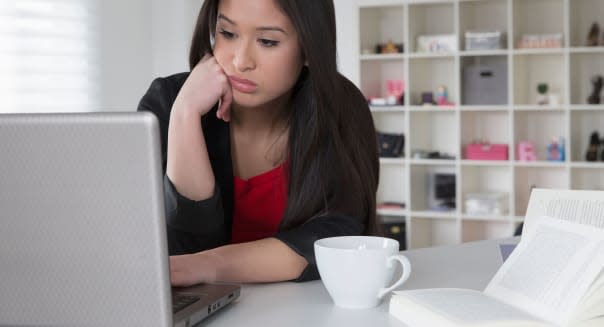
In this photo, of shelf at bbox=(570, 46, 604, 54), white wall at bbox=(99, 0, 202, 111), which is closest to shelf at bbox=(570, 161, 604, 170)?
shelf at bbox=(570, 46, 604, 54)

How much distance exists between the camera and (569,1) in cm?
439

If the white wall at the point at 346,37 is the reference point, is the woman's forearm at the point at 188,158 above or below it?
below

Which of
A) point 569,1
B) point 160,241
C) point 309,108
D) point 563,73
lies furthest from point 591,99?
point 160,241

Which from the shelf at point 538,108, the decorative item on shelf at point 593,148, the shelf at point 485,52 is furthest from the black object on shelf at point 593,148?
the shelf at point 485,52

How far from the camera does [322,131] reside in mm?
1476

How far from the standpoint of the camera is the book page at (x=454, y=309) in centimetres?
91

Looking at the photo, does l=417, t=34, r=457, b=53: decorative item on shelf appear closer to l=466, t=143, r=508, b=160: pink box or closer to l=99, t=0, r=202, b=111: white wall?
l=466, t=143, r=508, b=160: pink box

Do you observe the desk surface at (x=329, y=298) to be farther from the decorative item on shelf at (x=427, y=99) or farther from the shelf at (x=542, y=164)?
the decorative item on shelf at (x=427, y=99)

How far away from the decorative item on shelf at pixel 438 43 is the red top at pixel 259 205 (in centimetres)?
325

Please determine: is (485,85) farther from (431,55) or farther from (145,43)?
(145,43)

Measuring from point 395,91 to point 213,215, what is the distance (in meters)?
3.58

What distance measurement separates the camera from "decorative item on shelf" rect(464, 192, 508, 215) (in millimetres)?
4547

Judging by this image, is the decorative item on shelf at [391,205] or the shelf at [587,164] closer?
the shelf at [587,164]

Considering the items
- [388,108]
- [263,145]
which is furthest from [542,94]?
[263,145]
